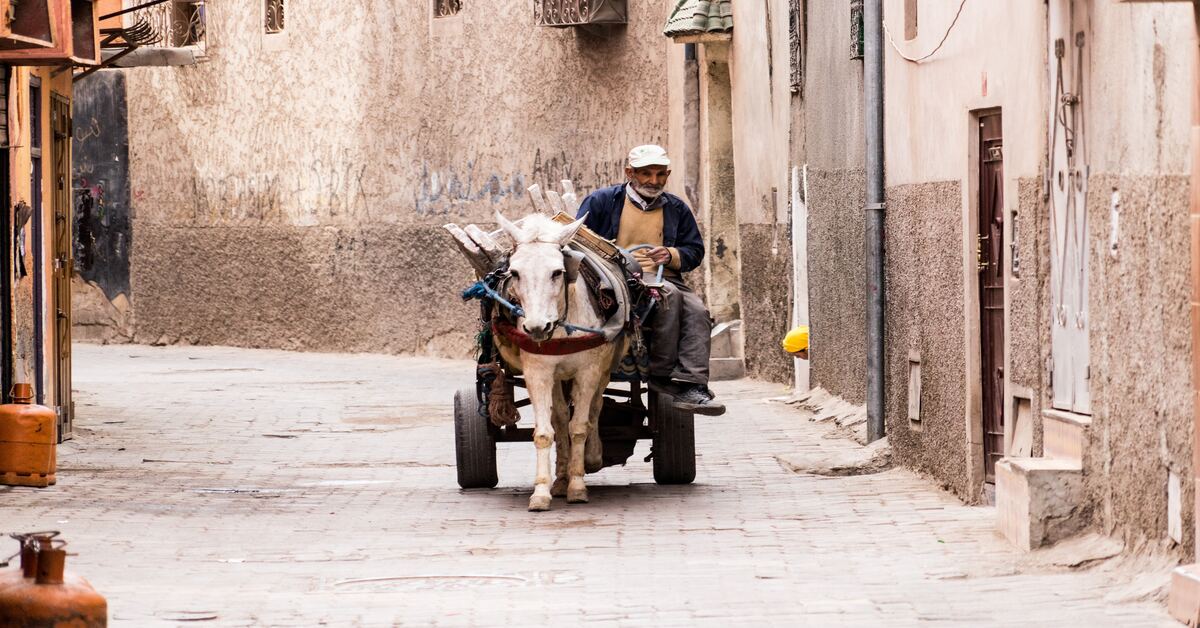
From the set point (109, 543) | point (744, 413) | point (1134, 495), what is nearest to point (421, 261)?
point (744, 413)

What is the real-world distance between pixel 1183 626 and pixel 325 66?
23.8 metres

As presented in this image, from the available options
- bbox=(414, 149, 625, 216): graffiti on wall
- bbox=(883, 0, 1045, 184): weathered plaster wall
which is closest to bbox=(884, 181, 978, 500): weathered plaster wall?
bbox=(883, 0, 1045, 184): weathered plaster wall

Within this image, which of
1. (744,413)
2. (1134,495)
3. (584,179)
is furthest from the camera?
(584,179)

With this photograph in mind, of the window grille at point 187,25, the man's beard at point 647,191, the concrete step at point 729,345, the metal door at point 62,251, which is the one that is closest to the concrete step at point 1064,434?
the man's beard at point 647,191

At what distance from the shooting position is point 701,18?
23.6 meters

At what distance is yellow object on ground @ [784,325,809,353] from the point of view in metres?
19.3

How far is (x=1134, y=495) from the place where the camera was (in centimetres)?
812

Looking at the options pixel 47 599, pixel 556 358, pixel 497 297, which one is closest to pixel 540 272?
pixel 497 297

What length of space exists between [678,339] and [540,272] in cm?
131

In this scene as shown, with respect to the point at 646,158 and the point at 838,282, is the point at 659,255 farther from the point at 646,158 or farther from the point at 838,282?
the point at 838,282

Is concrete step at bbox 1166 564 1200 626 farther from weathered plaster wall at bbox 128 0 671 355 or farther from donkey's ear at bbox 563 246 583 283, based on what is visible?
weathered plaster wall at bbox 128 0 671 355

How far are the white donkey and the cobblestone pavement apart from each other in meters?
0.29

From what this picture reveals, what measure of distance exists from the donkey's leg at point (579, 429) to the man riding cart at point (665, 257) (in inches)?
20.2

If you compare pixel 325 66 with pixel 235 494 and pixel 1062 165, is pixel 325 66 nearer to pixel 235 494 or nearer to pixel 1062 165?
pixel 235 494
